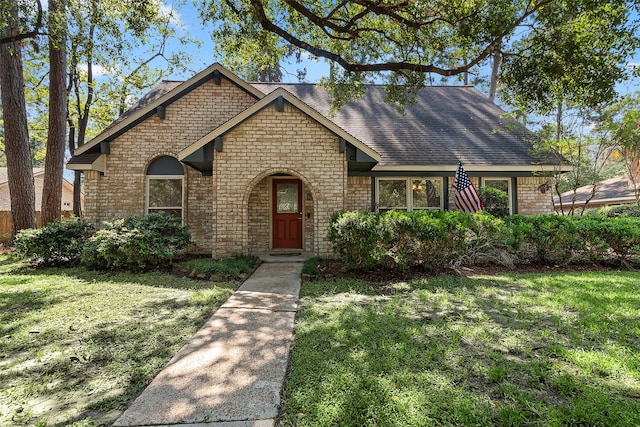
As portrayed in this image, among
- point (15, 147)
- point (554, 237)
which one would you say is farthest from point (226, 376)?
point (15, 147)

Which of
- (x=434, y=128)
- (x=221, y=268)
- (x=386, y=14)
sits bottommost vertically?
(x=221, y=268)

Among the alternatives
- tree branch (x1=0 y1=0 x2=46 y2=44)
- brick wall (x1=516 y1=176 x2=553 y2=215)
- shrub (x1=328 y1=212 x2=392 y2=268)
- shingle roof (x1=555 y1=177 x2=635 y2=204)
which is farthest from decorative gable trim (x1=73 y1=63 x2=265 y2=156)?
shingle roof (x1=555 y1=177 x2=635 y2=204)

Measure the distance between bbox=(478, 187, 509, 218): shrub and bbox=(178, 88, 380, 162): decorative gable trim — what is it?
4460 millimetres

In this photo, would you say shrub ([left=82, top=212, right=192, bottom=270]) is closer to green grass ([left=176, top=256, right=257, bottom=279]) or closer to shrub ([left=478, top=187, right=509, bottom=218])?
green grass ([left=176, top=256, right=257, bottom=279])

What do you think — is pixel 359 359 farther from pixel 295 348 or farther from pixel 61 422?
pixel 61 422

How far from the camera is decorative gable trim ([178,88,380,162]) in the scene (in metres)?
8.09

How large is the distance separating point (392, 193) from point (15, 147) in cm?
1305

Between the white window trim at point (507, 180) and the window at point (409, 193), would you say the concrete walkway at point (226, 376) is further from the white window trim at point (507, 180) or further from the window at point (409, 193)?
the white window trim at point (507, 180)

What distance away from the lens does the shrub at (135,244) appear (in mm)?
7113

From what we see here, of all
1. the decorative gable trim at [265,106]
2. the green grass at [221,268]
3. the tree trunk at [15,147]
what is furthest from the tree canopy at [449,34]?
the tree trunk at [15,147]

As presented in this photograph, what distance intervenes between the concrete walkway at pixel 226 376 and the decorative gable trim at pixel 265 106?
16.1 ft

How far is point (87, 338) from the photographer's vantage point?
147 inches

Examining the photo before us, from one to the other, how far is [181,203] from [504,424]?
9945 mm

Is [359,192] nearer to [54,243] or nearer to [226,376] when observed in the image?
[226,376]
